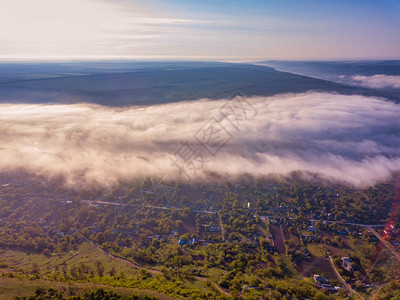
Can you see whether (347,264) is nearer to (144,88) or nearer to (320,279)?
(320,279)

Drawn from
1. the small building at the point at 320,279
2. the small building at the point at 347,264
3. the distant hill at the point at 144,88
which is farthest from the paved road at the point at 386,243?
the distant hill at the point at 144,88

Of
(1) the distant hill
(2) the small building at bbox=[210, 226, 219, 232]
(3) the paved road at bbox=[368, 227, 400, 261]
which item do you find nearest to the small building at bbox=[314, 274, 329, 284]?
(3) the paved road at bbox=[368, 227, 400, 261]

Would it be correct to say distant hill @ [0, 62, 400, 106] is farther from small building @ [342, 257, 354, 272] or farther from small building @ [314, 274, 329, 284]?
small building @ [314, 274, 329, 284]

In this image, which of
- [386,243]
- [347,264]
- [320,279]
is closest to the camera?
[320,279]

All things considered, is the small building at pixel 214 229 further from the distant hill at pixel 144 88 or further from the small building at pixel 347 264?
the distant hill at pixel 144 88

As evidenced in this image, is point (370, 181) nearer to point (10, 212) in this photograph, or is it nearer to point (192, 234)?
point (192, 234)

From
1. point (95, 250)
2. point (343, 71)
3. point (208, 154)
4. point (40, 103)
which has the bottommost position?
point (95, 250)

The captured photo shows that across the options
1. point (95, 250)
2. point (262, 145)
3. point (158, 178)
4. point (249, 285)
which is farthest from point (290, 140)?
point (95, 250)

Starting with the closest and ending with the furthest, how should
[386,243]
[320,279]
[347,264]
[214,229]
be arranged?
[320,279]
[347,264]
[386,243]
[214,229]

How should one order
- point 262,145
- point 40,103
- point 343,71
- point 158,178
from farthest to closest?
point 343,71 < point 40,103 < point 262,145 < point 158,178

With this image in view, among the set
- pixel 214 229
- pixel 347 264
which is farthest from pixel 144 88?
pixel 347 264

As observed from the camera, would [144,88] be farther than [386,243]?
Yes
